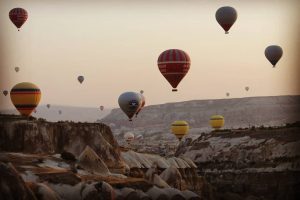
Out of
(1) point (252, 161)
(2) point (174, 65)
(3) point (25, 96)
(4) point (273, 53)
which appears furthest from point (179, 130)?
(3) point (25, 96)

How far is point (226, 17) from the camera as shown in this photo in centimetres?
11125

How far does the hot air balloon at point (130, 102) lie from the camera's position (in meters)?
130

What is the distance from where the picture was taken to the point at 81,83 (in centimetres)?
14875

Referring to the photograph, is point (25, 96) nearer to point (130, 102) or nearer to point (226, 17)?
point (226, 17)

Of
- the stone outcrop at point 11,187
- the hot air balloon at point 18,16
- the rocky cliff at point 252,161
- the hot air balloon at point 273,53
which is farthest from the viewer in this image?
the rocky cliff at point 252,161

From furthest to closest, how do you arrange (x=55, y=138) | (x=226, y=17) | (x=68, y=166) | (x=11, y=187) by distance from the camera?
(x=226, y=17) < (x=55, y=138) < (x=68, y=166) < (x=11, y=187)

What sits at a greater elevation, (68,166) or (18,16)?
(18,16)

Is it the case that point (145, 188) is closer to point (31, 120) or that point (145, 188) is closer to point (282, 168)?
point (31, 120)

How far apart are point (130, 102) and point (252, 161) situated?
23542mm

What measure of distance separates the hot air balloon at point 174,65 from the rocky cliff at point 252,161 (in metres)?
22.2

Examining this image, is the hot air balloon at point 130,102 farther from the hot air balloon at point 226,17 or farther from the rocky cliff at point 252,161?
the hot air balloon at point 226,17

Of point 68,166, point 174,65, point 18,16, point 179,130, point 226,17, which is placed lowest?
point 179,130

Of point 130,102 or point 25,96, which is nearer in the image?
point 25,96

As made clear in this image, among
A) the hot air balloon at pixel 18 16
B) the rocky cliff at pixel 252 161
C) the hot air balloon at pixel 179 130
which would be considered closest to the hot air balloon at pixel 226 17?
the rocky cliff at pixel 252 161
